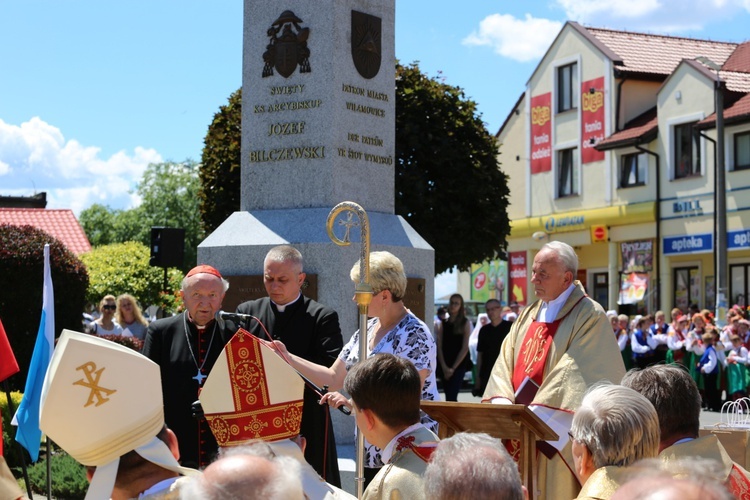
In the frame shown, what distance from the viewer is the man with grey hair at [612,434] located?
3545mm

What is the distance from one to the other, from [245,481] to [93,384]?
3.22 ft

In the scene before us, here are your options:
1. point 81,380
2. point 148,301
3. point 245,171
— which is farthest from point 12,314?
point 148,301

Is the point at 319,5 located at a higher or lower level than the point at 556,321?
higher

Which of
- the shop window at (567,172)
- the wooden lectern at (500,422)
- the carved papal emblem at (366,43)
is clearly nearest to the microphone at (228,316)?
the wooden lectern at (500,422)

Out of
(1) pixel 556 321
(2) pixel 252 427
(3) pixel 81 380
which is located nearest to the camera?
(3) pixel 81 380

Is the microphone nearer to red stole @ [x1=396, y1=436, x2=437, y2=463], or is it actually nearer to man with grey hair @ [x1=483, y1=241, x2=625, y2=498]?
red stole @ [x1=396, y1=436, x2=437, y2=463]

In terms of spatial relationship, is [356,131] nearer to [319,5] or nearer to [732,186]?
[319,5]

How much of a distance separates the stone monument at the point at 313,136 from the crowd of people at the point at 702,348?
8328mm

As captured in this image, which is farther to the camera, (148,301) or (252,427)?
(148,301)

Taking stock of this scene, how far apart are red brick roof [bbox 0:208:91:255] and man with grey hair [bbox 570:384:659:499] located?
1419 inches

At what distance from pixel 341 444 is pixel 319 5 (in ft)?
12.9

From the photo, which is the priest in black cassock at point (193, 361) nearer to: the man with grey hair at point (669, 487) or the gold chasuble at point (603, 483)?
the gold chasuble at point (603, 483)

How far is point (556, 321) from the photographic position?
6.57 meters

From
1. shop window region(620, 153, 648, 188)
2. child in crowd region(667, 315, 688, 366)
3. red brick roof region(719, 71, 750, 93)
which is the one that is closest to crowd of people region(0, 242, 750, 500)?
child in crowd region(667, 315, 688, 366)
